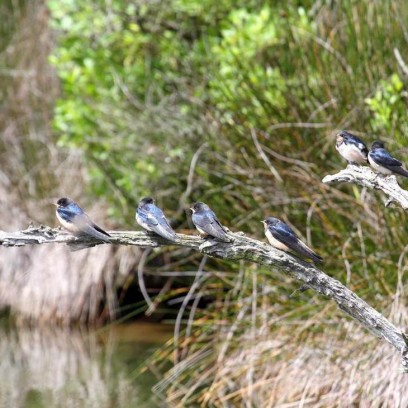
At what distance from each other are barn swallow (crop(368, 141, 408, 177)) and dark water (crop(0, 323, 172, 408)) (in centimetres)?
343

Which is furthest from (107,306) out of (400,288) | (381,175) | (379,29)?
(381,175)

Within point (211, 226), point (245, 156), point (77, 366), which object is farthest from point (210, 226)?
point (77, 366)

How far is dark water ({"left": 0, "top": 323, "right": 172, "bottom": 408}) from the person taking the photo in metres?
8.06

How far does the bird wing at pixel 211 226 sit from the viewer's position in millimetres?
4465

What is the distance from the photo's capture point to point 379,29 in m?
7.61

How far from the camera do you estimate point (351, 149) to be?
16.8ft

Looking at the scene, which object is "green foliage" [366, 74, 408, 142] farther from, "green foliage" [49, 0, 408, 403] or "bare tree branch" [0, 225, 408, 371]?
"bare tree branch" [0, 225, 408, 371]

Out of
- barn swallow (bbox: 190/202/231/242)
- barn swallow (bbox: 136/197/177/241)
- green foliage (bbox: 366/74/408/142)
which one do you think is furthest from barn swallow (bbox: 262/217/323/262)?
green foliage (bbox: 366/74/408/142)

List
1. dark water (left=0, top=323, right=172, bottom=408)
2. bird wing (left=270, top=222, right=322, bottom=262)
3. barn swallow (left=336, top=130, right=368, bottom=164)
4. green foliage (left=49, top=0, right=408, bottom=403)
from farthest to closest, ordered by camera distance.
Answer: dark water (left=0, top=323, right=172, bottom=408) < green foliage (left=49, top=0, right=408, bottom=403) < barn swallow (left=336, top=130, right=368, bottom=164) < bird wing (left=270, top=222, right=322, bottom=262)

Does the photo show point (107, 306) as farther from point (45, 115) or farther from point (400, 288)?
point (400, 288)

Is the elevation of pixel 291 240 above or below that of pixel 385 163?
below

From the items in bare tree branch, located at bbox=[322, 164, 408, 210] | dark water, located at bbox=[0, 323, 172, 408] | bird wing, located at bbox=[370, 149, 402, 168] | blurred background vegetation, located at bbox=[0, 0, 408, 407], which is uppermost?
bird wing, located at bbox=[370, 149, 402, 168]

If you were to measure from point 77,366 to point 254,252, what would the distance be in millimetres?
5100

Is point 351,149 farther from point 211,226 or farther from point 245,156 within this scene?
point 245,156
